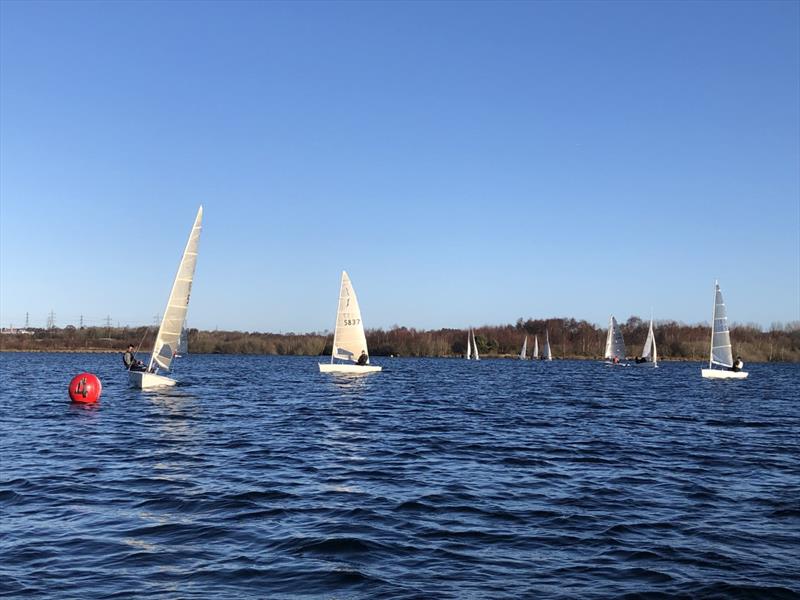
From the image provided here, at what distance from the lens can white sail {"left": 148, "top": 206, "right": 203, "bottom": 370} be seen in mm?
41844

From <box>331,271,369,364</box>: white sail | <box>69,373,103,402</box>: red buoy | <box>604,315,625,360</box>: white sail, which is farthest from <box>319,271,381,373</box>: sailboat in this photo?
<box>604,315,625,360</box>: white sail

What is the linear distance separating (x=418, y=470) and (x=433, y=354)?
171689mm

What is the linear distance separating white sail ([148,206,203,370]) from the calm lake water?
43.5 feet

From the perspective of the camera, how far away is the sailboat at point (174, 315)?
137 feet

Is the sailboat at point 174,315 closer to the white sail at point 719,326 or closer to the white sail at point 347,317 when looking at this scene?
the white sail at point 347,317

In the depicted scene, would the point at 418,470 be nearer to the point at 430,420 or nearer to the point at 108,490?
the point at 108,490

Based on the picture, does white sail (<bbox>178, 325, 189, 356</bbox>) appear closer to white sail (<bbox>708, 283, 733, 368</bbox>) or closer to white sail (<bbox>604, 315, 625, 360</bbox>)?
white sail (<bbox>708, 283, 733, 368</bbox>)

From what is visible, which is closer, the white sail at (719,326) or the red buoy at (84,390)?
the red buoy at (84,390)

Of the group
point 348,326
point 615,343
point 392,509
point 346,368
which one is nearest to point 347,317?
point 348,326

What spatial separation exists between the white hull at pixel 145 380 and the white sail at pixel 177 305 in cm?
91

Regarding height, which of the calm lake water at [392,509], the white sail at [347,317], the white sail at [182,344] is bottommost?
the calm lake water at [392,509]

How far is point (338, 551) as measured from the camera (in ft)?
34.6

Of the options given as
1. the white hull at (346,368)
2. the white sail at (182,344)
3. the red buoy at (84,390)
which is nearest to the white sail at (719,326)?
the white hull at (346,368)

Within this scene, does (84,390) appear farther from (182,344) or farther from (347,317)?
(182,344)
